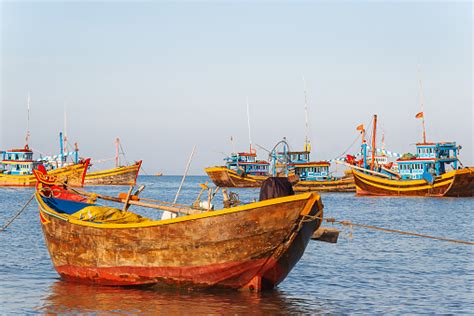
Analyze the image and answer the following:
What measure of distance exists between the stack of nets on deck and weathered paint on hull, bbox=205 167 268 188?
2415 inches

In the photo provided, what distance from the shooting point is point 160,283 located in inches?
537

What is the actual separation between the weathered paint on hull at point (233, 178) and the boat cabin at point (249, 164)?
2605 millimetres

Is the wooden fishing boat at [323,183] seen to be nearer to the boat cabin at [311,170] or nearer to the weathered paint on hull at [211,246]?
the boat cabin at [311,170]

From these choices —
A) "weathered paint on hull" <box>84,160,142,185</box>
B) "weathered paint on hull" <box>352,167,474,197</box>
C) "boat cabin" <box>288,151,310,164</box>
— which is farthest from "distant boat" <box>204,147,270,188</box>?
"weathered paint on hull" <box>352,167,474,197</box>

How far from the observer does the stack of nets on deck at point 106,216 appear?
1492 cm

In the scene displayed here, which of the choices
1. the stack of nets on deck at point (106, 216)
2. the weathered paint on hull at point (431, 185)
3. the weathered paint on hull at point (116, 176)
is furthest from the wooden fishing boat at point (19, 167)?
the stack of nets on deck at point (106, 216)

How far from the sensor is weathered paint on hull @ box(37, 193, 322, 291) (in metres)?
12.5

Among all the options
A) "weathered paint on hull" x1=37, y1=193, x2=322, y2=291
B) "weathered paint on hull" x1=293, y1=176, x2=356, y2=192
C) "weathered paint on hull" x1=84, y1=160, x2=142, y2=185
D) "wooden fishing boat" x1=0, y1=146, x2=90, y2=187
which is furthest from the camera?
"weathered paint on hull" x1=84, y1=160, x2=142, y2=185

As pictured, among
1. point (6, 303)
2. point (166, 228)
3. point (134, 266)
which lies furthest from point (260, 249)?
point (6, 303)

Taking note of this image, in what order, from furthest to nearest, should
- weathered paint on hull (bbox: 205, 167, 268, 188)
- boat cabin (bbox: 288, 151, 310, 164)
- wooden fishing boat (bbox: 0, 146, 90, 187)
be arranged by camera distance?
wooden fishing boat (bbox: 0, 146, 90, 187)
weathered paint on hull (bbox: 205, 167, 268, 188)
boat cabin (bbox: 288, 151, 310, 164)

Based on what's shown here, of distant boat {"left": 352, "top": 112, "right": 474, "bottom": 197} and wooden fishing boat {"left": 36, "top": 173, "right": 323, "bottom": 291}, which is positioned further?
distant boat {"left": 352, "top": 112, "right": 474, "bottom": 197}

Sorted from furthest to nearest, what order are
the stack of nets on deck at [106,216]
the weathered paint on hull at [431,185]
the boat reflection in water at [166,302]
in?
1. the weathered paint on hull at [431,185]
2. the stack of nets on deck at [106,216]
3. the boat reflection in water at [166,302]

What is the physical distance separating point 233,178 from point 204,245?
65.5 metres

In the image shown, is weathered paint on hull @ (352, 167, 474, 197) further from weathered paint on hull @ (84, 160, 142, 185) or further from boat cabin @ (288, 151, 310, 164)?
weathered paint on hull @ (84, 160, 142, 185)
